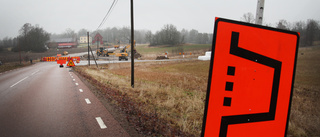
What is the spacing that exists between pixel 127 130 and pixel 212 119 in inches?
150

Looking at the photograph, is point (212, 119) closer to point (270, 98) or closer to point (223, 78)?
point (223, 78)

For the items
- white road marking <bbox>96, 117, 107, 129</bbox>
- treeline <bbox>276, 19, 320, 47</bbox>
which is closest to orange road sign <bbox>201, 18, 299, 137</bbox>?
white road marking <bbox>96, 117, 107, 129</bbox>

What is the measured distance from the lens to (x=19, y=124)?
5207 mm

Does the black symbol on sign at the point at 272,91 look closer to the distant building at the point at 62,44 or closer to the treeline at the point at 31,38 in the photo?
the treeline at the point at 31,38

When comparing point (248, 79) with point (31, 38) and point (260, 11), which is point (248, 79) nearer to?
point (260, 11)

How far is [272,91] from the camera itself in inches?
54.1

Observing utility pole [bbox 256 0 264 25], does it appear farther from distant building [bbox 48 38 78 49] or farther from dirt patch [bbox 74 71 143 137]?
distant building [bbox 48 38 78 49]

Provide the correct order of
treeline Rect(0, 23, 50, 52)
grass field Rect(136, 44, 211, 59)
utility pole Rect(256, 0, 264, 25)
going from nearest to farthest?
utility pole Rect(256, 0, 264, 25), grass field Rect(136, 44, 211, 59), treeline Rect(0, 23, 50, 52)

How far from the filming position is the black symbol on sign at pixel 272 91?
131 centimetres

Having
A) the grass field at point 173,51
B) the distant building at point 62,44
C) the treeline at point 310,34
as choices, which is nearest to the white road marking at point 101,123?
the grass field at point 173,51

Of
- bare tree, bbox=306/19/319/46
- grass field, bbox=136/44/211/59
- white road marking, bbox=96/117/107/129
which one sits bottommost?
white road marking, bbox=96/117/107/129

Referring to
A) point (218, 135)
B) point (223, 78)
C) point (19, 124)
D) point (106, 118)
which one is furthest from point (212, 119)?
point (19, 124)

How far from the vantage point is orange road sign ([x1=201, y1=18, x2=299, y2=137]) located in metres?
1.31

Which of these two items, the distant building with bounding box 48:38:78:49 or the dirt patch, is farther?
the distant building with bounding box 48:38:78:49
